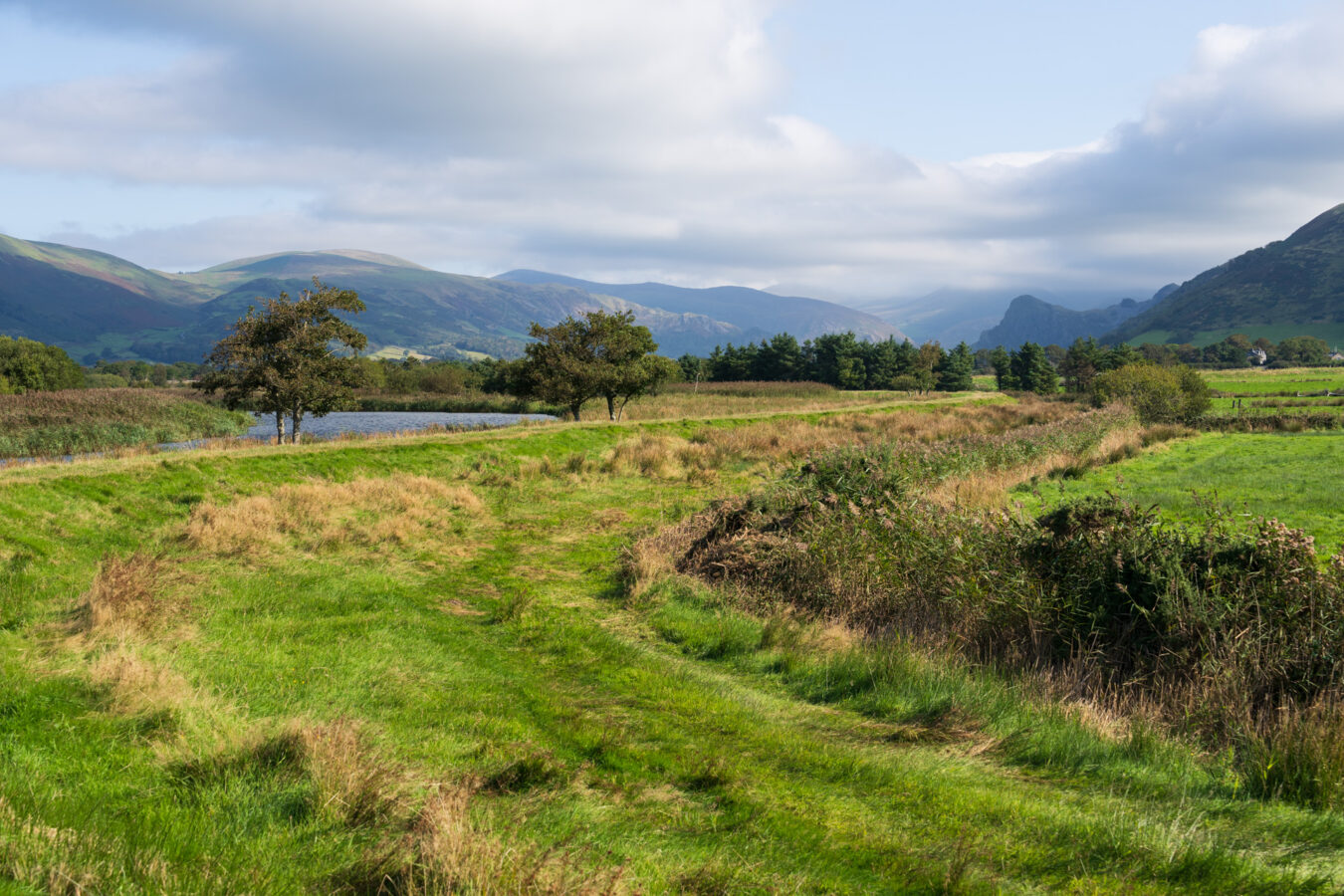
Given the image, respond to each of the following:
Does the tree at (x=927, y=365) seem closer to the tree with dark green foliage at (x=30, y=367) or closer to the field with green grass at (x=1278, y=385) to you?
the field with green grass at (x=1278, y=385)

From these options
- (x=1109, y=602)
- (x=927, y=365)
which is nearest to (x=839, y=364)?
(x=927, y=365)

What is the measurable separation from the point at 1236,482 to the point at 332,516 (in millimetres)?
28923

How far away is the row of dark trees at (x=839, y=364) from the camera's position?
396 ft

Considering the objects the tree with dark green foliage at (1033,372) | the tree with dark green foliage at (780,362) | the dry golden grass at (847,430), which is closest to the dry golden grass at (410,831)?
the dry golden grass at (847,430)

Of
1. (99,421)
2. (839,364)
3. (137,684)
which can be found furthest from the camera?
(839,364)

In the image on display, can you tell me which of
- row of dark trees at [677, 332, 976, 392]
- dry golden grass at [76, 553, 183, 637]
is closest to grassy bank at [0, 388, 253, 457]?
dry golden grass at [76, 553, 183, 637]

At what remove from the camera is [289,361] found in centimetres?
3098

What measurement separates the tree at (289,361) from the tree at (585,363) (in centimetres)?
1325

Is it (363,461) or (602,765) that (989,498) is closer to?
(602,765)

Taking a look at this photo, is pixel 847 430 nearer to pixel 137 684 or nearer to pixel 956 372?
pixel 137 684

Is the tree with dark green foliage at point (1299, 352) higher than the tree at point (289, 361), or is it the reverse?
the tree with dark green foliage at point (1299, 352)

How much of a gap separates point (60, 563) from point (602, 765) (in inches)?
417

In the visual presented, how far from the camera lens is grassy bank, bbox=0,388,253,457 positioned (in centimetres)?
3281

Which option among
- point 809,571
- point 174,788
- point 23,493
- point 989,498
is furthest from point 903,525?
point 23,493
